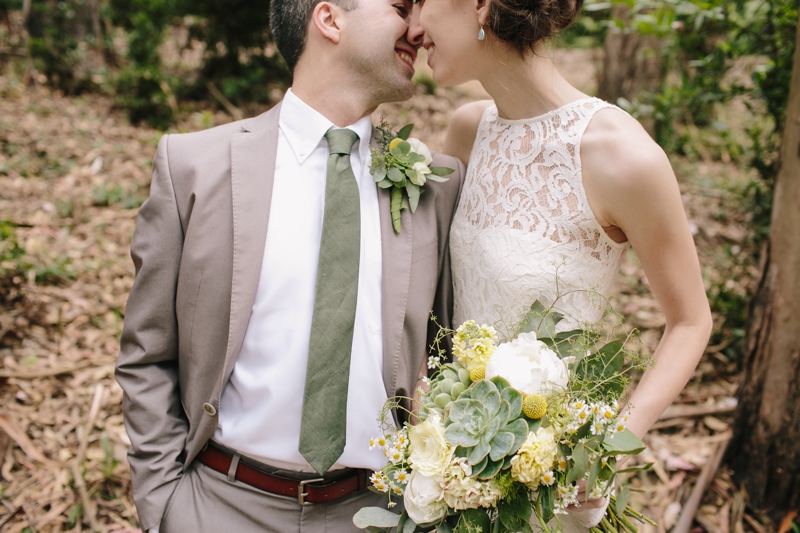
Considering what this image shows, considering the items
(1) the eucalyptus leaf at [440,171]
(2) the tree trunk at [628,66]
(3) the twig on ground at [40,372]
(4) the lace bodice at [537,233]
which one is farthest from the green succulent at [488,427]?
(2) the tree trunk at [628,66]

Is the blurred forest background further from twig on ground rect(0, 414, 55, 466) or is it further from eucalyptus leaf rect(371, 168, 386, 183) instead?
eucalyptus leaf rect(371, 168, 386, 183)

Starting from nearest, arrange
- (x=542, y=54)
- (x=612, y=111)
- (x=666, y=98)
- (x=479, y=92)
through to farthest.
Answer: (x=612, y=111), (x=542, y=54), (x=666, y=98), (x=479, y=92)

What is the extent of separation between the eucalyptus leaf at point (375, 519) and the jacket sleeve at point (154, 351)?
0.83m

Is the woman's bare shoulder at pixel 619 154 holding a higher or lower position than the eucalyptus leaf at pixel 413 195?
higher

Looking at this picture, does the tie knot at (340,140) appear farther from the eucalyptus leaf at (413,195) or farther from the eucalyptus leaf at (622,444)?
the eucalyptus leaf at (622,444)

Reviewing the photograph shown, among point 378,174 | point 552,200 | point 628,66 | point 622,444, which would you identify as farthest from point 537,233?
point 628,66

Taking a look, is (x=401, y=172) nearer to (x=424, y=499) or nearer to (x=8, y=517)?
(x=424, y=499)

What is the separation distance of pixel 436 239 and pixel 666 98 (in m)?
3.09

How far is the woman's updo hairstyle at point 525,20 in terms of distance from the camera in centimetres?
203

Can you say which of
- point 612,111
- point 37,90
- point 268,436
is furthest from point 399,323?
point 37,90

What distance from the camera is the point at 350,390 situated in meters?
2.12

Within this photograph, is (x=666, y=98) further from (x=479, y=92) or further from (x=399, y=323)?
(x=479, y=92)

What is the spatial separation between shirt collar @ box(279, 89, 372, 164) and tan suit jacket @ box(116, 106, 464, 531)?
0.25ft

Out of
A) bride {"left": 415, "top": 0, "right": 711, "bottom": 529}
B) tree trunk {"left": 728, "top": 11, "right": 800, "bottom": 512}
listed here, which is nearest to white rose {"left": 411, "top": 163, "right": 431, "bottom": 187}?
bride {"left": 415, "top": 0, "right": 711, "bottom": 529}
